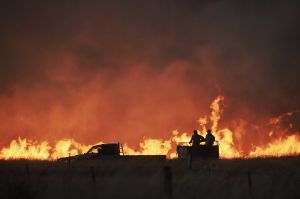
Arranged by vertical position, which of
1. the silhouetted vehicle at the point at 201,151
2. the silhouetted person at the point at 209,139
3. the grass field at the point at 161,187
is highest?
the silhouetted person at the point at 209,139

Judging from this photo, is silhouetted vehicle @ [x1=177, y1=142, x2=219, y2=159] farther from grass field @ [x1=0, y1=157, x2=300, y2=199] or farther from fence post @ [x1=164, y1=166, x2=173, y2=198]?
fence post @ [x1=164, y1=166, x2=173, y2=198]

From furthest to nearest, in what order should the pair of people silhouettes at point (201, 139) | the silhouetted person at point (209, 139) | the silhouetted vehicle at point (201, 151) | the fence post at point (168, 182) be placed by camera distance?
the silhouetted person at point (209, 139)
the pair of people silhouettes at point (201, 139)
the silhouetted vehicle at point (201, 151)
the fence post at point (168, 182)

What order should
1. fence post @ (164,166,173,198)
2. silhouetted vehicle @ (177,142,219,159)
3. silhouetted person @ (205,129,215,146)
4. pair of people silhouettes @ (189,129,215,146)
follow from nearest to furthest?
fence post @ (164,166,173,198) < silhouetted vehicle @ (177,142,219,159) < pair of people silhouettes @ (189,129,215,146) < silhouetted person @ (205,129,215,146)

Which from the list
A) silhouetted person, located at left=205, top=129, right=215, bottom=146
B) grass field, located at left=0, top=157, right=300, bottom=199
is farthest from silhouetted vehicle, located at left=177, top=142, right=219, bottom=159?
grass field, located at left=0, top=157, right=300, bottom=199

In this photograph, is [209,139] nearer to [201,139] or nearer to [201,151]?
[201,139]

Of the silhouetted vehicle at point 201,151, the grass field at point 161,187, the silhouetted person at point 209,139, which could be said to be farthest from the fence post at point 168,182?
the silhouetted person at point 209,139

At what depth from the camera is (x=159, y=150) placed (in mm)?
51062

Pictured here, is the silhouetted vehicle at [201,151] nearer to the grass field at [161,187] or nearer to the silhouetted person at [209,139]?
the silhouetted person at [209,139]

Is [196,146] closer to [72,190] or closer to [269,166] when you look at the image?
[269,166]

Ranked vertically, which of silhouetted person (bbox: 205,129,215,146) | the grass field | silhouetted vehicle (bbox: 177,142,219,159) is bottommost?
the grass field

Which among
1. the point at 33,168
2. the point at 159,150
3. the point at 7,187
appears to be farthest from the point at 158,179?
the point at 159,150

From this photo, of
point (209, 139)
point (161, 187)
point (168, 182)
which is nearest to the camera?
point (168, 182)

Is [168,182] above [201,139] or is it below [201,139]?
below

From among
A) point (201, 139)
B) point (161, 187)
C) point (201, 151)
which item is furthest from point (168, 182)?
point (201, 139)
